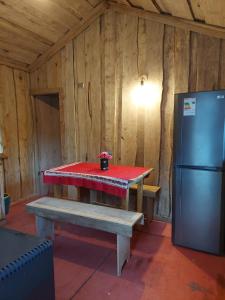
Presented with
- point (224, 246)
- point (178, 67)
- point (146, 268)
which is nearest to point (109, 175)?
point (146, 268)

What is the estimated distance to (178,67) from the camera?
2.98 metres

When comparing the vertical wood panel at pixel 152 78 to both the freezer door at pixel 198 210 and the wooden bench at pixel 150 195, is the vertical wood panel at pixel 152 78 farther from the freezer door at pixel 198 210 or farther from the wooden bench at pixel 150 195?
the freezer door at pixel 198 210

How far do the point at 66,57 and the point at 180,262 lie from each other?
341cm

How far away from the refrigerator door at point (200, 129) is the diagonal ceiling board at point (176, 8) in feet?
3.31

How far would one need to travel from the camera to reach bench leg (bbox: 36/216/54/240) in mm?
2689

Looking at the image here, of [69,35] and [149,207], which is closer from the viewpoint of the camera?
[149,207]

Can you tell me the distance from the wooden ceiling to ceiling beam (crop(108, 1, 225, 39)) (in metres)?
0.01

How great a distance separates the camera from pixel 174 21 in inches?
114

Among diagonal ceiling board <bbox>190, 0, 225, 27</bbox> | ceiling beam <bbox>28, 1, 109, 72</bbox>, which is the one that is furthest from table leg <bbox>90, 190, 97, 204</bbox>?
diagonal ceiling board <bbox>190, 0, 225, 27</bbox>

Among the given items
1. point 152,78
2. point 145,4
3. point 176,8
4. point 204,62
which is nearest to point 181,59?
point 204,62

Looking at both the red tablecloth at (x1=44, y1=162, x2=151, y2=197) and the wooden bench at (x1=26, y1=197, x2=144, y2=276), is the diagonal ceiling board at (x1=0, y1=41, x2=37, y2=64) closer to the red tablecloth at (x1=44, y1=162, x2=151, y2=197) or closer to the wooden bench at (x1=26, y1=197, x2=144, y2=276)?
the red tablecloth at (x1=44, y1=162, x2=151, y2=197)

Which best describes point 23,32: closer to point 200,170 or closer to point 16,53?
point 16,53

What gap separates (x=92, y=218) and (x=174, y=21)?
263cm

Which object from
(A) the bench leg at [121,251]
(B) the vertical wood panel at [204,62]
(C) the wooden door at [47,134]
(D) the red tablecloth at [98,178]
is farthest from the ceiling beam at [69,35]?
(A) the bench leg at [121,251]
